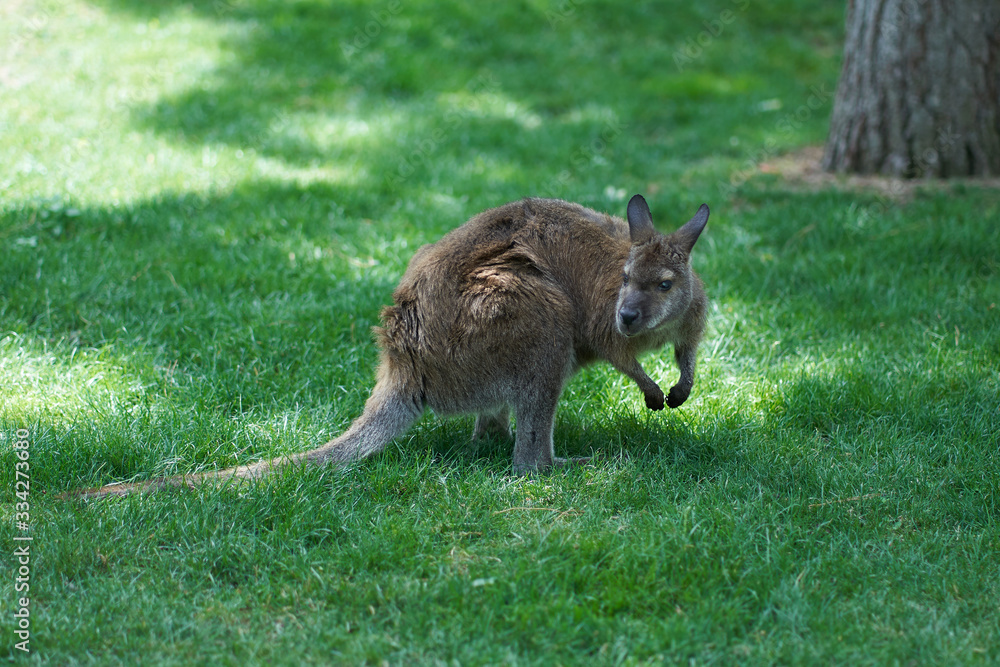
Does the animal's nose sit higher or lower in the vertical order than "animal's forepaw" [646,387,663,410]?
higher

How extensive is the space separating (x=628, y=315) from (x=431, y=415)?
129 cm

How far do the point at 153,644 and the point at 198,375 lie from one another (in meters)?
1.95

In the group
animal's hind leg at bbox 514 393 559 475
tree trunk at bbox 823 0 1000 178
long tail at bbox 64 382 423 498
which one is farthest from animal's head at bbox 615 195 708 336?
tree trunk at bbox 823 0 1000 178

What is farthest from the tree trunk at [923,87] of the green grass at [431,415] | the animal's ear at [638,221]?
the animal's ear at [638,221]

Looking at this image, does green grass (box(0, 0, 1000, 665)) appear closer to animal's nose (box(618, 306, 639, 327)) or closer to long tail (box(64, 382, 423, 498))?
long tail (box(64, 382, 423, 498))

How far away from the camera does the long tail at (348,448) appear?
3467 millimetres

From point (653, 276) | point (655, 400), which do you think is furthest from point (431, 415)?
point (653, 276)

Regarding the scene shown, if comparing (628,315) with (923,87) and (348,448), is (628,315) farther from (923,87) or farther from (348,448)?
(923,87)

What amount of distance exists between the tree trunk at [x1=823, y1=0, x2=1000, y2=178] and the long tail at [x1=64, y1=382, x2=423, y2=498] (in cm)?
503

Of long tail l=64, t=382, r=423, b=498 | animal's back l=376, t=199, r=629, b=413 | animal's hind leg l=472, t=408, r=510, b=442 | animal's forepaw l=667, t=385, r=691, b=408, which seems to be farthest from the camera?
animal's hind leg l=472, t=408, r=510, b=442

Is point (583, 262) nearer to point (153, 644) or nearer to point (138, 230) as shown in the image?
point (153, 644)

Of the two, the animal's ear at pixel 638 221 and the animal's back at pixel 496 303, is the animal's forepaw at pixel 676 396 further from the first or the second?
the animal's ear at pixel 638 221

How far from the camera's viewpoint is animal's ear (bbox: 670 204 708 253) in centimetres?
383

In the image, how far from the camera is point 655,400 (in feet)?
13.2
